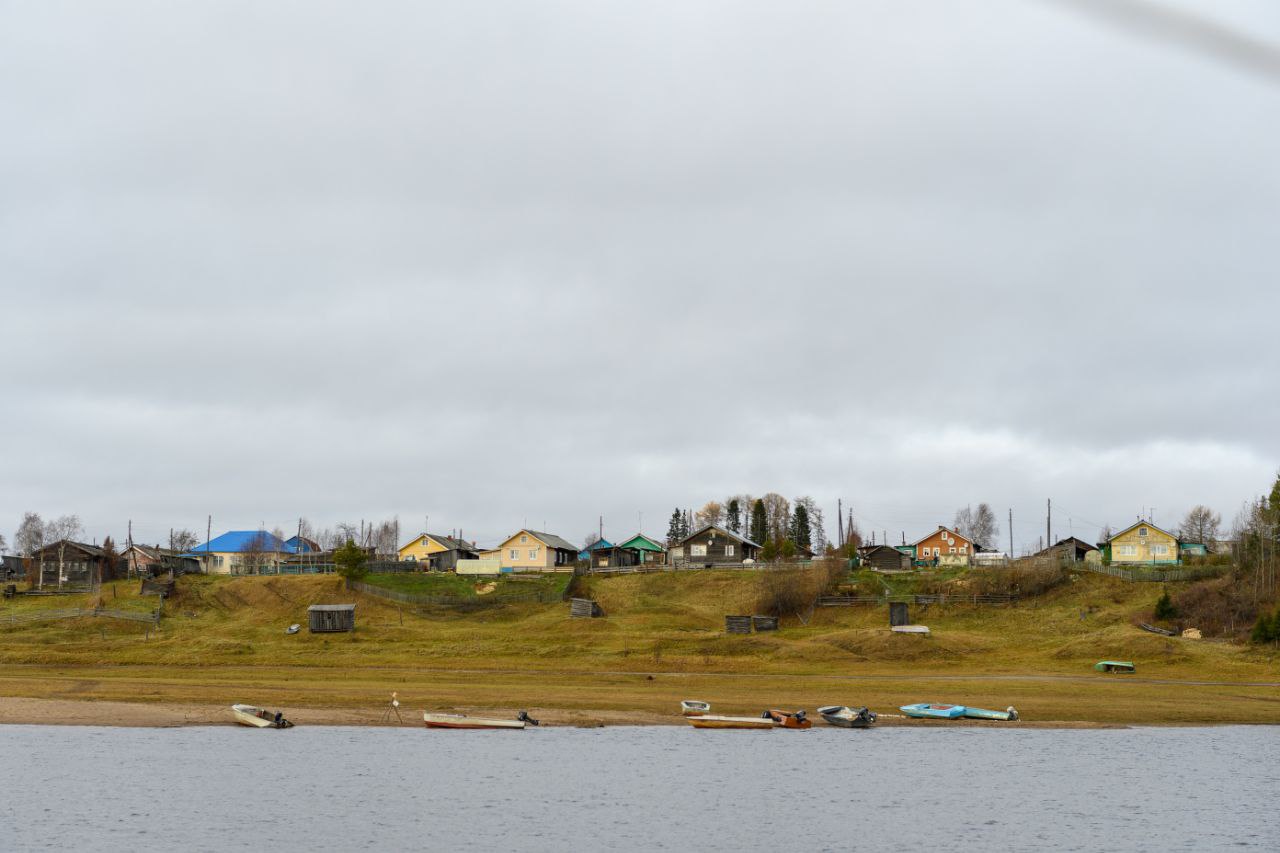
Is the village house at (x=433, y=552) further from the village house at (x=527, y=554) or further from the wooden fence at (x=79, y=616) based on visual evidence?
the wooden fence at (x=79, y=616)

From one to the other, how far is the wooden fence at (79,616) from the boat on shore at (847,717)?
63811 mm

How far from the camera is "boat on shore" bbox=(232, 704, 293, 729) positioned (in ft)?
A: 208

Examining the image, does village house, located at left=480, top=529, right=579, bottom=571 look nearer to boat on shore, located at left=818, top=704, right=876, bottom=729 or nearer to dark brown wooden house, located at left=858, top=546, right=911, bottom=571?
dark brown wooden house, located at left=858, top=546, right=911, bottom=571

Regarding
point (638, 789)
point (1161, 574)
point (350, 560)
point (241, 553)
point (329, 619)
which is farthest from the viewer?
point (241, 553)

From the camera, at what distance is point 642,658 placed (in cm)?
8762

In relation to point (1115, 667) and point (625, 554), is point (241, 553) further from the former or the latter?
point (1115, 667)

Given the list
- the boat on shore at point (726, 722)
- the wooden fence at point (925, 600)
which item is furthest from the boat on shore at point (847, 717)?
the wooden fence at point (925, 600)

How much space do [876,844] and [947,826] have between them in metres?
4.70

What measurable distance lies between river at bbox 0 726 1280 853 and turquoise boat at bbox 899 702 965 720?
3.81 feet

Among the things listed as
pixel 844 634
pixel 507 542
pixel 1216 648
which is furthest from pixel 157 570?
pixel 1216 648

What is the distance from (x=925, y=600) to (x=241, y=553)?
93680mm

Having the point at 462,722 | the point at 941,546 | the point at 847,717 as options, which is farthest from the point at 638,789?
the point at 941,546

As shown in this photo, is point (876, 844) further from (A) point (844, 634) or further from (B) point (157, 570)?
(B) point (157, 570)

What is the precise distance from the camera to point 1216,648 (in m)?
87.4
